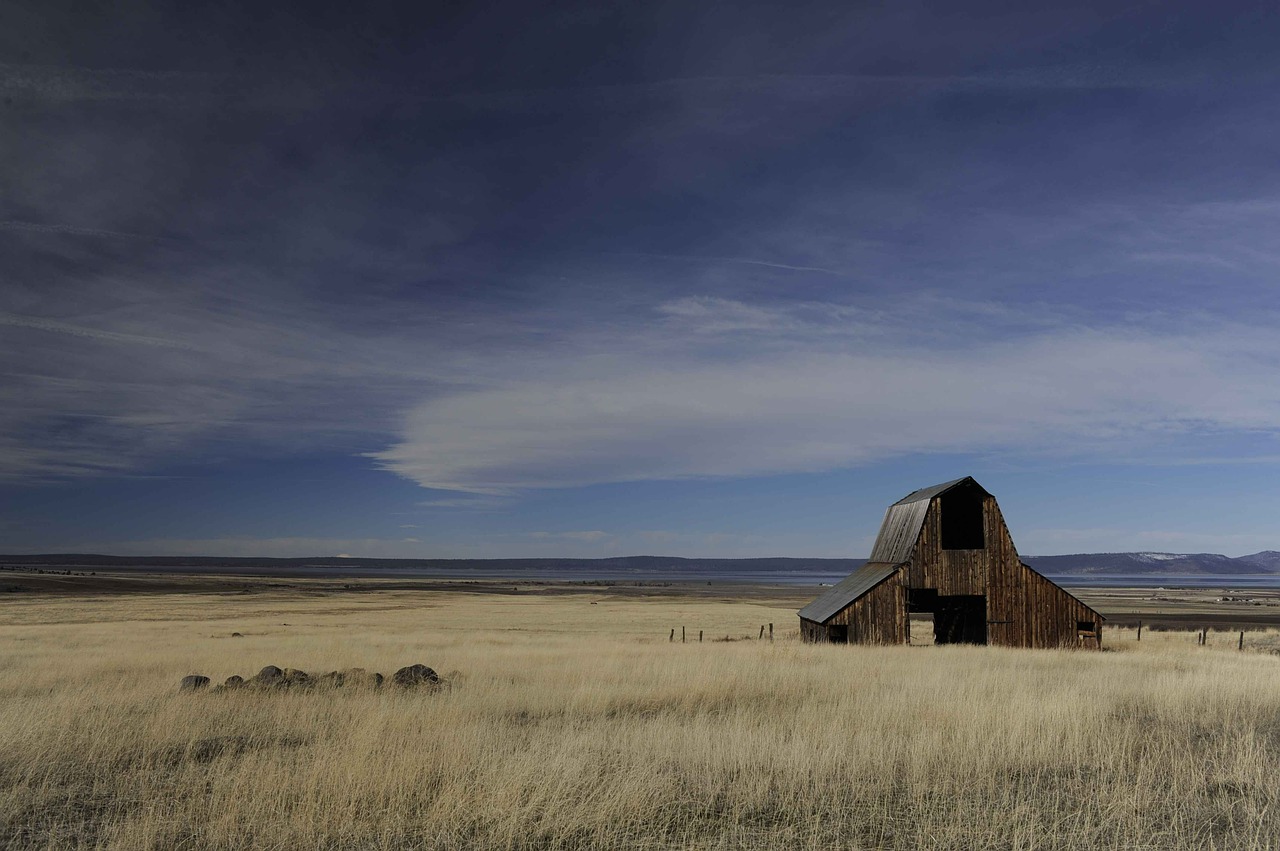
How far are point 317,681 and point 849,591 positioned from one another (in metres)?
24.4

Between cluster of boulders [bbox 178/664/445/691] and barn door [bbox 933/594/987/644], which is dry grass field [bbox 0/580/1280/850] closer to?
cluster of boulders [bbox 178/664/445/691]

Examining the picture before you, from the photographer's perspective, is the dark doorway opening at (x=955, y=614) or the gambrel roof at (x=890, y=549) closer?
the gambrel roof at (x=890, y=549)

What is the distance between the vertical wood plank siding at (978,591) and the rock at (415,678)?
2002 cm

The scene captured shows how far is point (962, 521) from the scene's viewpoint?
4294 cm

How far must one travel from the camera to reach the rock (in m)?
19.5

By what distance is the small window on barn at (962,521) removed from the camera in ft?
126

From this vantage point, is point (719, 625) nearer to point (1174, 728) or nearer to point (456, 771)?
point (1174, 728)

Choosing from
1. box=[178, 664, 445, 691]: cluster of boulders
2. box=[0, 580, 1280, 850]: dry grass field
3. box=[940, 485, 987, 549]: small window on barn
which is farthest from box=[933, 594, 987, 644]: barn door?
box=[178, 664, 445, 691]: cluster of boulders

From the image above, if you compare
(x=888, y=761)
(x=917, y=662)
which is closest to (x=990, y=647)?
(x=917, y=662)

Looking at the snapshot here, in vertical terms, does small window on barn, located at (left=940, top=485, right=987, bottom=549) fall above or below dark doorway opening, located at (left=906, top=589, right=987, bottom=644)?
above

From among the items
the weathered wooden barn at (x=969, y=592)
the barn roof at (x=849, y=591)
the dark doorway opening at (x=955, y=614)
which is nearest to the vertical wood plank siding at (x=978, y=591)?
the weathered wooden barn at (x=969, y=592)

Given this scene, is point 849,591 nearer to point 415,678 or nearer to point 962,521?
point 962,521

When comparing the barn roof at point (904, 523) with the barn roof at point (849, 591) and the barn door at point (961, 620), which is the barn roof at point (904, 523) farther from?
the barn door at point (961, 620)

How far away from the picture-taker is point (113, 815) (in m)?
9.25
